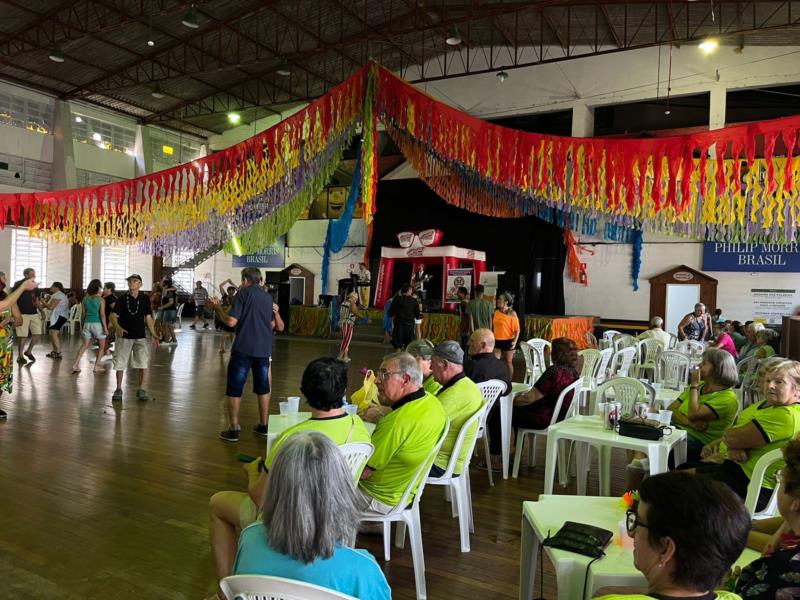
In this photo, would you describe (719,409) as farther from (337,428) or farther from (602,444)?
(337,428)

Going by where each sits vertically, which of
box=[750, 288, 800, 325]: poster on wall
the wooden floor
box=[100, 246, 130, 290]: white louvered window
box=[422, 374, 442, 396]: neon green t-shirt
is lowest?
the wooden floor

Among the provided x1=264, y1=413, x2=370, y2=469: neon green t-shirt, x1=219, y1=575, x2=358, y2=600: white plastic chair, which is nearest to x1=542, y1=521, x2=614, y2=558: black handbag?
x1=219, y1=575, x2=358, y2=600: white plastic chair

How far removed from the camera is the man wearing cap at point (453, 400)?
3035 mm

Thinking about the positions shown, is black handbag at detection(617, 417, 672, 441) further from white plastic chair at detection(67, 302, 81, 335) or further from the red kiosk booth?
white plastic chair at detection(67, 302, 81, 335)

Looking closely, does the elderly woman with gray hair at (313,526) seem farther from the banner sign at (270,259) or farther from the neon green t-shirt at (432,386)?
the banner sign at (270,259)

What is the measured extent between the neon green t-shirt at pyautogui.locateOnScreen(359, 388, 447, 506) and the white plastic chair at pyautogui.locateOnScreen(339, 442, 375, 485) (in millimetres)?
134

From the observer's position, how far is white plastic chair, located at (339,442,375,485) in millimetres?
2143

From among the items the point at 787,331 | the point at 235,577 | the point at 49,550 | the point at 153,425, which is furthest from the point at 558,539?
the point at 787,331

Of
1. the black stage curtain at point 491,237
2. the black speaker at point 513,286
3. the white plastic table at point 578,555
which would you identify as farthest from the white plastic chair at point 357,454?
the black stage curtain at point 491,237

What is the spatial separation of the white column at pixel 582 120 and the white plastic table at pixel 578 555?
1362 cm

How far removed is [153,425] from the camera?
5238mm

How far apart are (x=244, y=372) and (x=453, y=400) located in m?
2.25

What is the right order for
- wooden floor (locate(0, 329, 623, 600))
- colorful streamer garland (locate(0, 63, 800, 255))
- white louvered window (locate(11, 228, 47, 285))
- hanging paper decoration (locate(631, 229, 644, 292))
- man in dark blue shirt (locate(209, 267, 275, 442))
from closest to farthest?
wooden floor (locate(0, 329, 623, 600)) < colorful streamer garland (locate(0, 63, 800, 255)) < man in dark blue shirt (locate(209, 267, 275, 442)) < hanging paper decoration (locate(631, 229, 644, 292)) < white louvered window (locate(11, 228, 47, 285))

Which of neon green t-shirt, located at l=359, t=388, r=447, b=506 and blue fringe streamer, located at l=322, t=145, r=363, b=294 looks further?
blue fringe streamer, located at l=322, t=145, r=363, b=294
